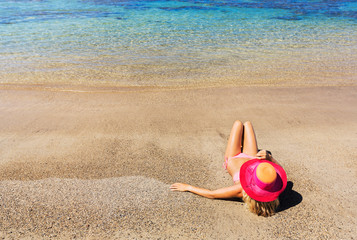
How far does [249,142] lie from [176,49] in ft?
23.2

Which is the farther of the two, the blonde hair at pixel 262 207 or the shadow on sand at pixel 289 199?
the shadow on sand at pixel 289 199

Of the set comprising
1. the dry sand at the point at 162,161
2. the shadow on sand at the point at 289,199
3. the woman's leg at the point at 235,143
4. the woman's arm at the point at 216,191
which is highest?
the woman's leg at the point at 235,143

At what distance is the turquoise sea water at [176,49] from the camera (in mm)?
7781

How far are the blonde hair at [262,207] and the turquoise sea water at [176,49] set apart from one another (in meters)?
4.75

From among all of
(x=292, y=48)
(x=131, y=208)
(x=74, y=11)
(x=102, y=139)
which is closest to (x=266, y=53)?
(x=292, y=48)

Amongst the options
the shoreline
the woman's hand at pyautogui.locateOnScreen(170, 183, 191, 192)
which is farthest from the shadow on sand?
the shoreline

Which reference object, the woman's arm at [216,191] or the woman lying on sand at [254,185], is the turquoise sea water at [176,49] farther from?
the woman's arm at [216,191]

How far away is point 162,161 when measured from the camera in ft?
13.4

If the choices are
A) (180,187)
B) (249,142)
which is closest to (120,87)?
(249,142)

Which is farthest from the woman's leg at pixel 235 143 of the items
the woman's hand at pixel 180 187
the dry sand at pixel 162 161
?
the woman's hand at pixel 180 187

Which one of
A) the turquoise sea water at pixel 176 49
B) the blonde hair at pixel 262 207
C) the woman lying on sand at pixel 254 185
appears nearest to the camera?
the woman lying on sand at pixel 254 185

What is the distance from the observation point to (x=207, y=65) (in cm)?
865

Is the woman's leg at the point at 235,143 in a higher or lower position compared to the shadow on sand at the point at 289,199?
higher

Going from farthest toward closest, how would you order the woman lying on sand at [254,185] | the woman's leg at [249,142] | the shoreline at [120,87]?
the shoreline at [120,87] < the woman's leg at [249,142] < the woman lying on sand at [254,185]
